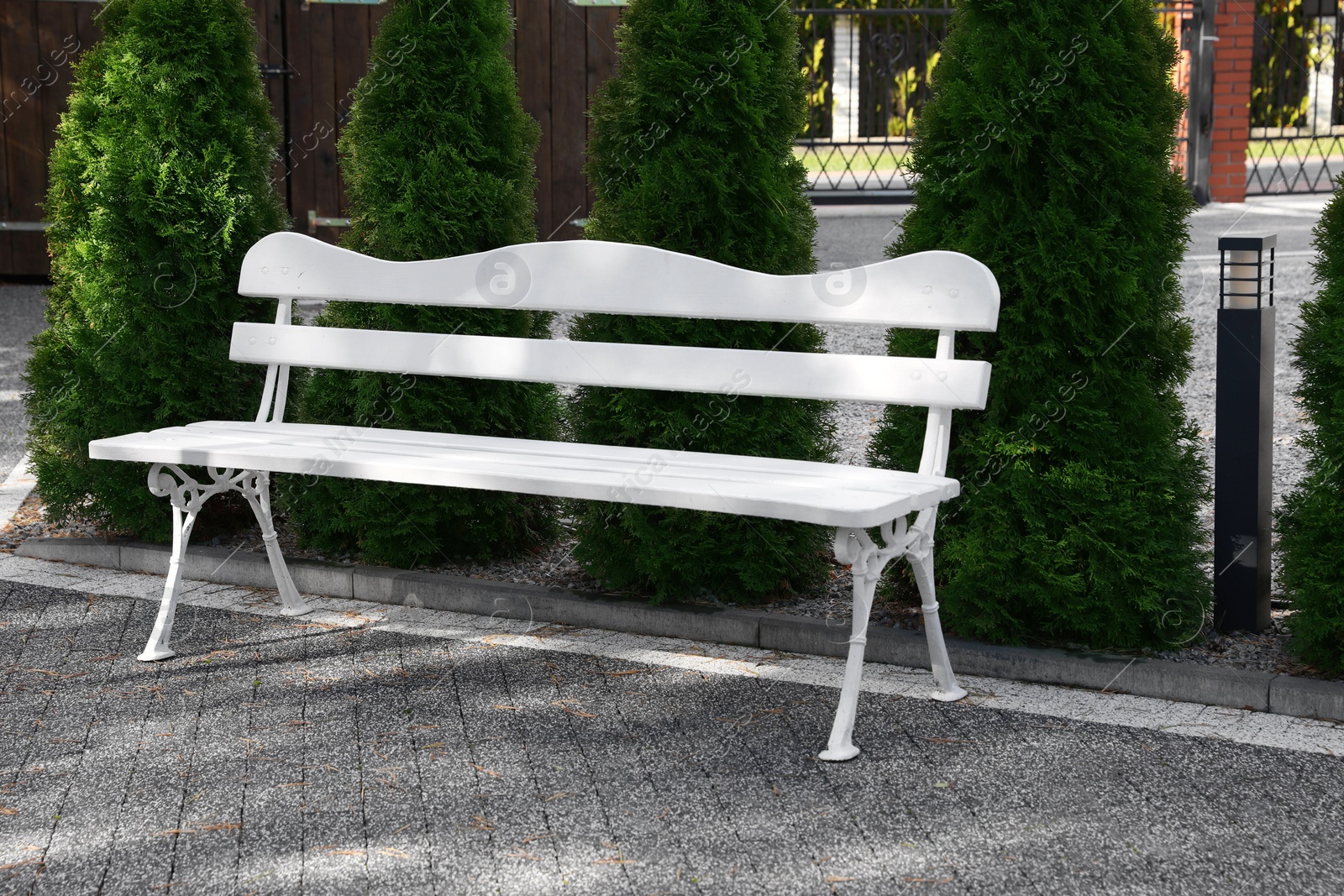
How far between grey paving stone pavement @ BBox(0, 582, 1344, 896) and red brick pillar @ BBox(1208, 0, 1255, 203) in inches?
490

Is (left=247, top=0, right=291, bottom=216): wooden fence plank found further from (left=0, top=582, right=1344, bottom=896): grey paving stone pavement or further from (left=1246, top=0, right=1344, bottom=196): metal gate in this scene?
(left=1246, top=0, right=1344, bottom=196): metal gate

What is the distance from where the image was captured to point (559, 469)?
3.69 metres

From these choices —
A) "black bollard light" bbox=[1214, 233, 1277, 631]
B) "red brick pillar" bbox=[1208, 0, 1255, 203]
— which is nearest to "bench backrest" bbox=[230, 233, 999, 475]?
"black bollard light" bbox=[1214, 233, 1277, 631]

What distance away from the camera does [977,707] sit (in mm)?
3562

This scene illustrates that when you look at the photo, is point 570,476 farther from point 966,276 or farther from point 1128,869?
point 1128,869

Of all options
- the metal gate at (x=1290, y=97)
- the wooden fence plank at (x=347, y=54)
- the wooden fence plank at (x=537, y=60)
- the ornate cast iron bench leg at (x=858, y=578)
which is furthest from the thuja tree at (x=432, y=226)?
the metal gate at (x=1290, y=97)

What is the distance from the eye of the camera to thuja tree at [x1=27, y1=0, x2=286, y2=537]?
4.77 meters

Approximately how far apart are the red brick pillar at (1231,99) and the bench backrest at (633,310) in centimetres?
1204

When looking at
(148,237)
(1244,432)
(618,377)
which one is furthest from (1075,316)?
(148,237)

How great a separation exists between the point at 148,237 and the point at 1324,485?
3.80 metres

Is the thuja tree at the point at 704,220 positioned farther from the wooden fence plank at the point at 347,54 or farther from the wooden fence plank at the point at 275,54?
the wooden fence plank at the point at 347,54

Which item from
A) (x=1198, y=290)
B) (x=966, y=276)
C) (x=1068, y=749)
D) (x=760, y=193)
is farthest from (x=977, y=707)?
(x=1198, y=290)

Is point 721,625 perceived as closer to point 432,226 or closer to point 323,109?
point 432,226

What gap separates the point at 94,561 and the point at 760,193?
2.76 m
